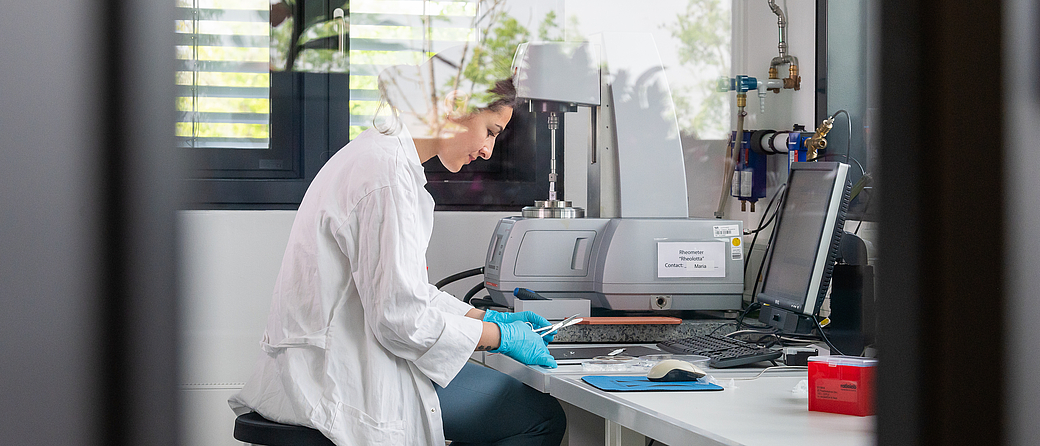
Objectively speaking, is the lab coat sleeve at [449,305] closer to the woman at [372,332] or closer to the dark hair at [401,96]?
the woman at [372,332]

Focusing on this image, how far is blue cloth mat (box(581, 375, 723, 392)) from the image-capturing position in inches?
42.6

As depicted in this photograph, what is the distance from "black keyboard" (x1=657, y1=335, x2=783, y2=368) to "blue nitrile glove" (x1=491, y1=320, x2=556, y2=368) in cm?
23

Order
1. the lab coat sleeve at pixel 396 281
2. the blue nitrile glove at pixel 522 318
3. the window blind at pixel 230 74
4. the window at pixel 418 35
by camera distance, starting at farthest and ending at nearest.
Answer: the window at pixel 418 35 < the blue nitrile glove at pixel 522 318 < the lab coat sleeve at pixel 396 281 < the window blind at pixel 230 74

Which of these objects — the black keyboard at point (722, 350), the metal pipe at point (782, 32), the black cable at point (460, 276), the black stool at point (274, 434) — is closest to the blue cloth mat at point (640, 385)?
the black keyboard at point (722, 350)

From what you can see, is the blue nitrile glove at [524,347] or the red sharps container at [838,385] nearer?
the red sharps container at [838,385]

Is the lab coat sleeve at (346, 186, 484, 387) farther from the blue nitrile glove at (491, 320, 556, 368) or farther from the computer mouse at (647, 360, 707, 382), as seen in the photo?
the computer mouse at (647, 360, 707, 382)

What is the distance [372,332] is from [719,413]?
1.87 ft

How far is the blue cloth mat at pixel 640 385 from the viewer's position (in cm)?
108

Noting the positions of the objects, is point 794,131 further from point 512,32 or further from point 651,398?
point 651,398

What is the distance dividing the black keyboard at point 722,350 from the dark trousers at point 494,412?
0.25 meters

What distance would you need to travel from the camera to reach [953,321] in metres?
0.32

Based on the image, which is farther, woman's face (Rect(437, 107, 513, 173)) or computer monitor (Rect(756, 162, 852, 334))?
woman's face (Rect(437, 107, 513, 173))

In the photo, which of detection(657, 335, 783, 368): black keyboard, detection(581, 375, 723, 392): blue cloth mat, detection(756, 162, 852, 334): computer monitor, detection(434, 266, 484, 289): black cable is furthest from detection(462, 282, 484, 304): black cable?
detection(581, 375, 723, 392): blue cloth mat

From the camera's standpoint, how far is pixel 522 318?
1.53m
